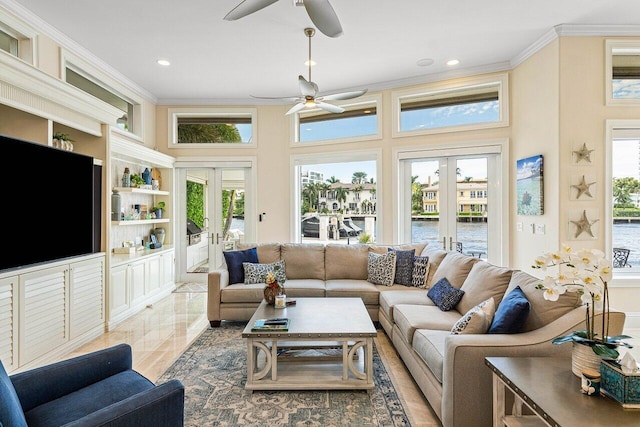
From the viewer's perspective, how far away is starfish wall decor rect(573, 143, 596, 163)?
386 centimetres

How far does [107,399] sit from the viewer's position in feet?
5.52

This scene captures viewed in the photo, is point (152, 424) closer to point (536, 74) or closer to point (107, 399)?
point (107, 399)

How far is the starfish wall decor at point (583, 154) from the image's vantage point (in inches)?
152

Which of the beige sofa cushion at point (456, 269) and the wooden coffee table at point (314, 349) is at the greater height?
the beige sofa cushion at point (456, 269)

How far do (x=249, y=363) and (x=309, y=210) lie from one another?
3.87m

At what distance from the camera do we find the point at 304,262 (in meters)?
4.68

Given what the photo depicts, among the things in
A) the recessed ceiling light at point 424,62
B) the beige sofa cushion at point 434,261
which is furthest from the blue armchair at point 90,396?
the recessed ceiling light at point 424,62

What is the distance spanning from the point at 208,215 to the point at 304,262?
2678 mm

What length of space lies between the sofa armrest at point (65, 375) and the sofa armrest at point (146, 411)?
537 mm

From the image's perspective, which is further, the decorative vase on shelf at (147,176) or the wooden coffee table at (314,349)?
the decorative vase on shelf at (147,176)

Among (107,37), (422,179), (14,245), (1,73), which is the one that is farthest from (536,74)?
(14,245)

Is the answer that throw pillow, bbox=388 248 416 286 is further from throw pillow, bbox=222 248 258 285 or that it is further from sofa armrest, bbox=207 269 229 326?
sofa armrest, bbox=207 269 229 326

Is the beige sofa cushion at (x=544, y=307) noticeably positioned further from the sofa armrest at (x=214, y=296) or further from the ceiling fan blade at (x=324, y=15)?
the sofa armrest at (x=214, y=296)

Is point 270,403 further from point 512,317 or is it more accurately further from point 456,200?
point 456,200
